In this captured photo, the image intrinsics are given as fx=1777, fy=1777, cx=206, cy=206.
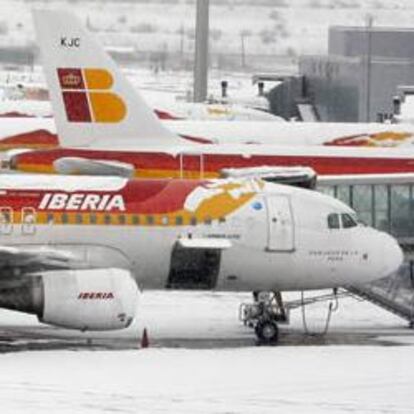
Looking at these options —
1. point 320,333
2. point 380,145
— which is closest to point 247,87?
point 380,145

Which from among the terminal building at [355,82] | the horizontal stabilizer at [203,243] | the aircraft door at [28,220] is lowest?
the terminal building at [355,82]

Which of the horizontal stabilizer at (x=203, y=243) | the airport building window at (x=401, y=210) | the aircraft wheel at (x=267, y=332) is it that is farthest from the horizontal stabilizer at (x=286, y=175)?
the horizontal stabilizer at (x=203, y=243)

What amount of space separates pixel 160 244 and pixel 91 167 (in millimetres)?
12101

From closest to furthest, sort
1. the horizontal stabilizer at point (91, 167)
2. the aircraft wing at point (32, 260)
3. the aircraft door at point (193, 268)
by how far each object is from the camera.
→ the aircraft wing at point (32, 260) < the aircraft door at point (193, 268) < the horizontal stabilizer at point (91, 167)

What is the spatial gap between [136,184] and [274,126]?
24628 millimetres

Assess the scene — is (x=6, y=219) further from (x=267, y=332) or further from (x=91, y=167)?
(x=91, y=167)

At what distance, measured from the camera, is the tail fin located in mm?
49375

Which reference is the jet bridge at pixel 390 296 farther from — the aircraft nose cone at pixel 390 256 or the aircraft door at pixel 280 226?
the aircraft door at pixel 280 226

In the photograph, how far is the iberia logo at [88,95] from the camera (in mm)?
49344

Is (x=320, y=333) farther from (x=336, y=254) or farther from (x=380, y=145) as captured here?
(x=380, y=145)

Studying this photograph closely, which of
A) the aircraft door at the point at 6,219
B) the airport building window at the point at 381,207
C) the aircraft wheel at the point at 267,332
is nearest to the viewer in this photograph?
the aircraft door at the point at 6,219

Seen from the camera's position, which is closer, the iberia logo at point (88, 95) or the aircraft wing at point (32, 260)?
the aircraft wing at point (32, 260)

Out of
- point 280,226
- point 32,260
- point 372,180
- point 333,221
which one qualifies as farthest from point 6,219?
point 372,180

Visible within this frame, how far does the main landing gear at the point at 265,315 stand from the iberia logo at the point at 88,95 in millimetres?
12797
